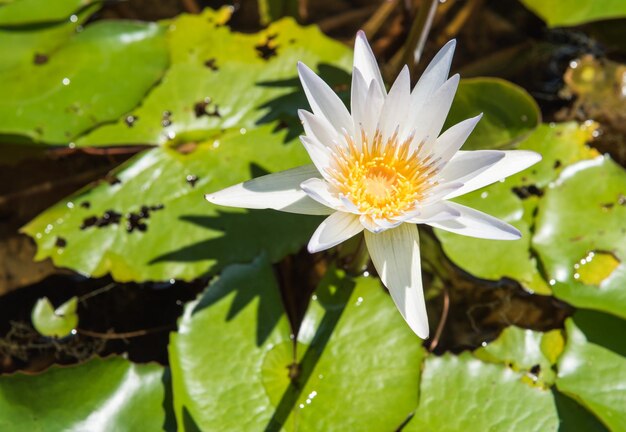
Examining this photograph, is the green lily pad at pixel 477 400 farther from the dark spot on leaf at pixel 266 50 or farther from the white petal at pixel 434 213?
the dark spot on leaf at pixel 266 50

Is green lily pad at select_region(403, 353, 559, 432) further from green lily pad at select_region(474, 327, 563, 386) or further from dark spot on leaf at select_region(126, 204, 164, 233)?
dark spot on leaf at select_region(126, 204, 164, 233)

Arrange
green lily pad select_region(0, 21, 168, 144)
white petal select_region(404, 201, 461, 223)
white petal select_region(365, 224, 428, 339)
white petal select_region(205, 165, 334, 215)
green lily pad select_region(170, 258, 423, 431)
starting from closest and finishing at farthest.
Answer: white petal select_region(404, 201, 461, 223), white petal select_region(365, 224, 428, 339), white petal select_region(205, 165, 334, 215), green lily pad select_region(170, 258, 423, 431), green lily pad select_region(0, 21, 168, 144)

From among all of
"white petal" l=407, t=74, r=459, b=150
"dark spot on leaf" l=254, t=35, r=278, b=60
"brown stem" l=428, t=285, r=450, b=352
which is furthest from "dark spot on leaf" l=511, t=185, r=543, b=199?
"dark spot on leaf" l=254, t=35, r=278, b=60

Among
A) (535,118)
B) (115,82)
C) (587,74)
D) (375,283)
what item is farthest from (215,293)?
(587,74)

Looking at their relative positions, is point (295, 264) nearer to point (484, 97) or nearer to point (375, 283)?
point (375, 283)

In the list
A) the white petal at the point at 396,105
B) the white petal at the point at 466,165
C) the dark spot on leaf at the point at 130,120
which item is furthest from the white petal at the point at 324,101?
the dark spot on leaf at the point at 130,120

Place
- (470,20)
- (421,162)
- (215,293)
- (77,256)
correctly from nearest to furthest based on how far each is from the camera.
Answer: (421,162) < (215,293) < (77,256) < (470,20)
